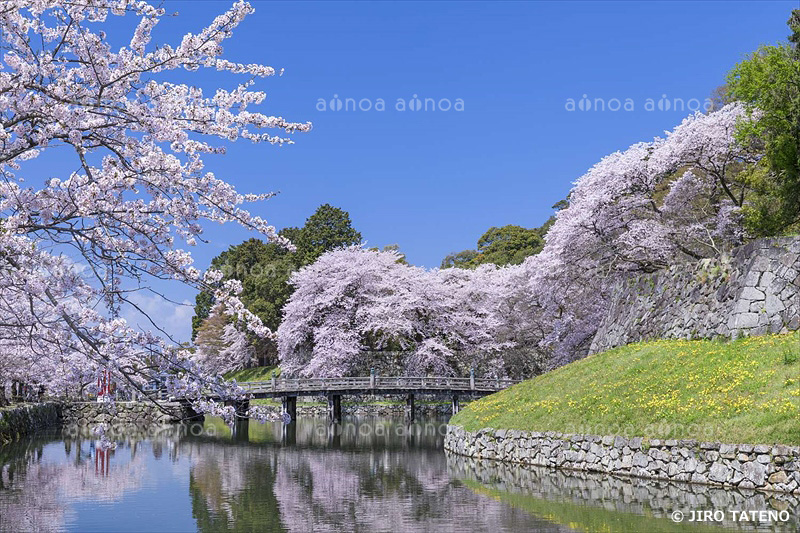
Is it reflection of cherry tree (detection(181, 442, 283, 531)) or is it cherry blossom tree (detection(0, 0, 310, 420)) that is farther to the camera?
reflection of cherry tree (detection(181, 442, 283, 531))

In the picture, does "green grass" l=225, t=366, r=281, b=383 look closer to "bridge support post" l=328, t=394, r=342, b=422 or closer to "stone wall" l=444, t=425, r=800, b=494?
"bridge support post" l=328, t=394, r=342, b=422

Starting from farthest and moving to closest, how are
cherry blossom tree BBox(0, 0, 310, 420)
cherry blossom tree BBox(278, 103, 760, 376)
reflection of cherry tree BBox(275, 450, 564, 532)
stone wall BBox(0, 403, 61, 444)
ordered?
stone wall BBox(0, 403, 61, 444), cherry blossom tree BBox(278, 103, 760, 376), reflection of cherry tree BBox(275, 450, 564, 532), cherry blossom tree BBox(0, 0, 310, 420)

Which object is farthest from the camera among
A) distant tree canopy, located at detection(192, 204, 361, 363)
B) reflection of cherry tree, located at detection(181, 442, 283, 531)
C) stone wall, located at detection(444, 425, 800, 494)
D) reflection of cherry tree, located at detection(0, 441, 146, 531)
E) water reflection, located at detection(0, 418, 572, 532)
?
distant tree canopy, located at detection(192, 204, 361, 363)

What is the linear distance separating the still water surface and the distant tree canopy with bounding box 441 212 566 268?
45.7m

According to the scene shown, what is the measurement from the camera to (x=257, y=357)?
271ft

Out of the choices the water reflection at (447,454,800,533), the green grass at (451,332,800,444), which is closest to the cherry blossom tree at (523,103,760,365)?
the green grass at (451,332,800,444)

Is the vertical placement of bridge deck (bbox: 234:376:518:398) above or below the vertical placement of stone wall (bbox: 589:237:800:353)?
below

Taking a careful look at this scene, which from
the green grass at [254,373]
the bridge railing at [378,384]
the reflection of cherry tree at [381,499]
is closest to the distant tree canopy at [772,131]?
the reflection of cherry tree at [381,499]

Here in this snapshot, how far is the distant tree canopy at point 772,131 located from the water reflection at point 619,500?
Result: 14352 mm

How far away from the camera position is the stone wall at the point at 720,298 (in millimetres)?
25969

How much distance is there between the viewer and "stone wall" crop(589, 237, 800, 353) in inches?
1022

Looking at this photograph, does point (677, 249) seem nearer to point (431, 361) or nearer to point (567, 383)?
point (567, 383)

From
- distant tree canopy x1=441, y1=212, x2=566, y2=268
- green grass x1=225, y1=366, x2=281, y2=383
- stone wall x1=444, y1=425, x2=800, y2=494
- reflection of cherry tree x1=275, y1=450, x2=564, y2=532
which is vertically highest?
distant tree canopy x1=441, y1=212, x2=566, y2=268

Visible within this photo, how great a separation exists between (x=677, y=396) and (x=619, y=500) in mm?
6007
